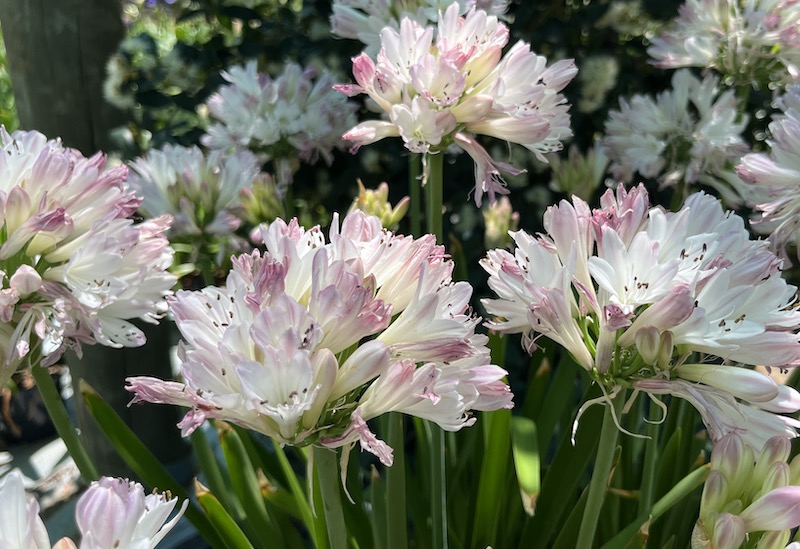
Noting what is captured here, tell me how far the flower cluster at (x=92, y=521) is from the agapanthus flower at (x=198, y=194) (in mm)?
643

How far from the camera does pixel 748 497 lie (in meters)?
0.59

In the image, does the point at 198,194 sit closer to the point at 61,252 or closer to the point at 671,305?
the point at 61,252

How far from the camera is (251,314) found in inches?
21.1

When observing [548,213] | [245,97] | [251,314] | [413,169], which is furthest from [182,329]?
[245,97]

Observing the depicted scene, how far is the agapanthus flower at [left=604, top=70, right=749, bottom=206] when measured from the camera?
4.04 feet

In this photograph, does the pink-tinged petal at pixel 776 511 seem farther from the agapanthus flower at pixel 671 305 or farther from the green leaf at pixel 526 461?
the green leaf at pixel 526 461

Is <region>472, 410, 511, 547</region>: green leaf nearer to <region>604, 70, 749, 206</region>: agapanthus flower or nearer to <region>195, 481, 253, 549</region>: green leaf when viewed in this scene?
<region>195, 481, 253, 549</region>: green leaf

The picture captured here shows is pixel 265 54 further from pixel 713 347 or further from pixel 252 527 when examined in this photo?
pixel 713 347

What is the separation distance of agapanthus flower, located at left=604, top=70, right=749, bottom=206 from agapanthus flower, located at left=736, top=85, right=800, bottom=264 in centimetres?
39

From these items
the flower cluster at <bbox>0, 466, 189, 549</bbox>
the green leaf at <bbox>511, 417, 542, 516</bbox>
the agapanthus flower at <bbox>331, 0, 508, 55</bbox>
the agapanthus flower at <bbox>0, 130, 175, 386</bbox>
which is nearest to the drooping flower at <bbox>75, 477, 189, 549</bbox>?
the flower cluster at <bbox>0, 466, 189, 549</bbox>

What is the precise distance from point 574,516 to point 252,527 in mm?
443

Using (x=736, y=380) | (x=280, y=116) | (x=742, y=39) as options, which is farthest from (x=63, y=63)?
(x=736, y=380)

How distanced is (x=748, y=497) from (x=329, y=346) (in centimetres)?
38

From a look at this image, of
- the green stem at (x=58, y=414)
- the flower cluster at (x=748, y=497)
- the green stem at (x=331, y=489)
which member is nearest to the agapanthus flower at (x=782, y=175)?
the flower cluster at (x=748, y=497)
